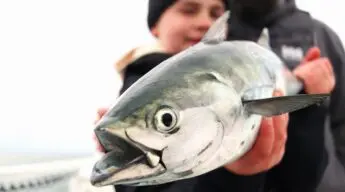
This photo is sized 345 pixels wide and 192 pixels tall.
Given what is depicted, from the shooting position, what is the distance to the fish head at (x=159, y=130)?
389 millimetres

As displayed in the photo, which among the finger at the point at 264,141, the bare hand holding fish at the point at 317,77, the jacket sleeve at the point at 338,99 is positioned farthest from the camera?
the jacket sleeve at the point at 338,99

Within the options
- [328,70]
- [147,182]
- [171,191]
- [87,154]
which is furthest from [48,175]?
[147,182]

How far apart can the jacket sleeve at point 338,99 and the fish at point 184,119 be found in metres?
0.38

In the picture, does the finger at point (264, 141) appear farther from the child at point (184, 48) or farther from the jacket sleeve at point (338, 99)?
the jacket sleeve at point (338, 99)

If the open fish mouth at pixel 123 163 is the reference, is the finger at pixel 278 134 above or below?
below

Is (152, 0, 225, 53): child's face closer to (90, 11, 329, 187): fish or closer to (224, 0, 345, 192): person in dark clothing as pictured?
(224, 0, 345, 192): person in dark clothing

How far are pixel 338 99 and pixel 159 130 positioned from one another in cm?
53

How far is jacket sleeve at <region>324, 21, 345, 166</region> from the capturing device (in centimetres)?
84

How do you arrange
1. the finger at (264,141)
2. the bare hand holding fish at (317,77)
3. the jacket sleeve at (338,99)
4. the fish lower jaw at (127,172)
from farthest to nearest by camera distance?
the jacket sleeve at (338,99) → the bare hand holding fish at (317,77) → the finger at (264,141) → the fish lower jaw at (127,172)

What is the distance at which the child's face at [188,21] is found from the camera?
2.38 feet

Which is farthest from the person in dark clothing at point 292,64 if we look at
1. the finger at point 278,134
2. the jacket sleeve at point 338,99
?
the finger at point 278,134

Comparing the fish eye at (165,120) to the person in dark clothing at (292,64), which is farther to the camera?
the person in dark clothing at (292,64)

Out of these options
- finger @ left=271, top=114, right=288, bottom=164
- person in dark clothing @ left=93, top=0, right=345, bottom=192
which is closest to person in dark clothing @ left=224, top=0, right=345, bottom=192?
person in dark clothing @ left=93, top=0, right=345, bottom=192

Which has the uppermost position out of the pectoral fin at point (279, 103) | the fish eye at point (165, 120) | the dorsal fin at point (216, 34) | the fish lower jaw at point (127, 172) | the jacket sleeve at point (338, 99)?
the dorsal fin at point (216, 34)
